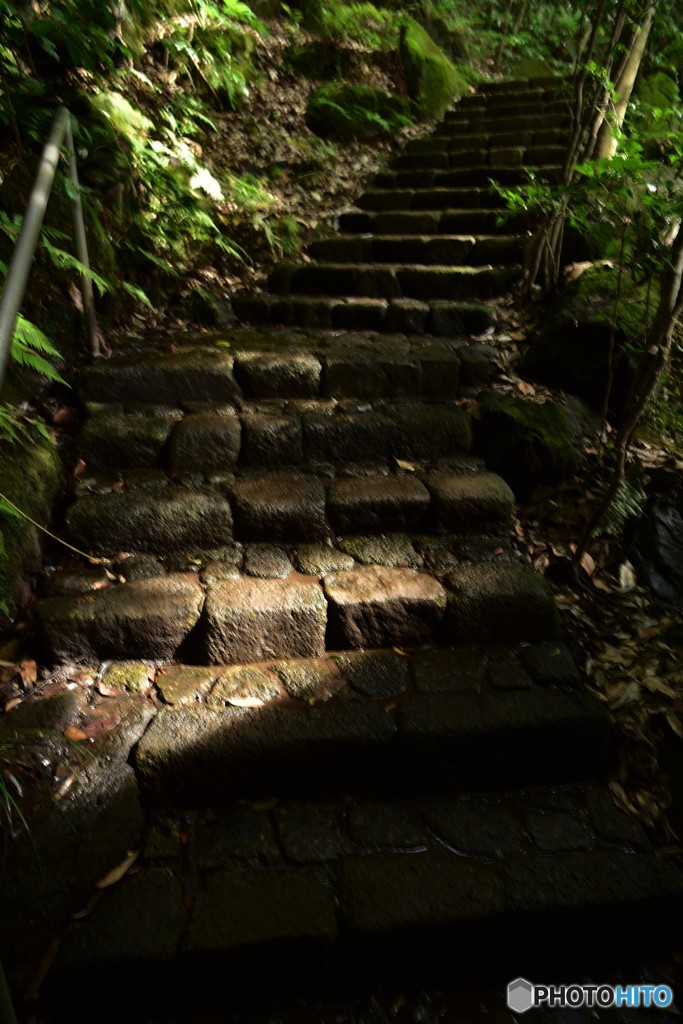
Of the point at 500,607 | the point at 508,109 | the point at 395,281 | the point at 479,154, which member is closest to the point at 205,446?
the point at 500,607

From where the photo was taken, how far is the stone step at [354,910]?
152 centimetres

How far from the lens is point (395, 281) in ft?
14.7

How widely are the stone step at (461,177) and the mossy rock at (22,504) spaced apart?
4.69m

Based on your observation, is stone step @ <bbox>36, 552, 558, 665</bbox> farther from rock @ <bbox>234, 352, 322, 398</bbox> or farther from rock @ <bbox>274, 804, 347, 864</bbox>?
rock @ <bbox>234, 352, 322, 398</bbox>

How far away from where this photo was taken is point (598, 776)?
2.10m

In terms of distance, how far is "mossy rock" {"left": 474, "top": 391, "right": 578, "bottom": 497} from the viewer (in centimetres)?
301

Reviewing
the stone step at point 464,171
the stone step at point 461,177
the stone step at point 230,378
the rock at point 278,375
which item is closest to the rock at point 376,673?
the stone step at point 230,378

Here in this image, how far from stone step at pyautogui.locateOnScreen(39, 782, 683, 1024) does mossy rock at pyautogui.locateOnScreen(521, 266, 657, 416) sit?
2.26 m

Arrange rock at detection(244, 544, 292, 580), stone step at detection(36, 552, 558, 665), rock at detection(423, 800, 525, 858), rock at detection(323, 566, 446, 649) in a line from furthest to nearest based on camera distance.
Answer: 1. rock at detection(244, 544, 292, 580)
2. rock at detection(323, 566, 446, 649)
3. stone step at detection(36, 552, 558, 665)
4. rock at detection(423, 800, 525, 858)

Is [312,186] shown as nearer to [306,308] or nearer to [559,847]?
[306,308]

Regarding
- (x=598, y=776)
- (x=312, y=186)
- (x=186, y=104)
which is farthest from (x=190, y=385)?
(x=312, y=186)

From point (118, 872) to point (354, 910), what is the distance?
66 centimetres

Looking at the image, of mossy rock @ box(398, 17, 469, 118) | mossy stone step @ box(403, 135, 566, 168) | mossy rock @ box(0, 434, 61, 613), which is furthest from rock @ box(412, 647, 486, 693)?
mossy rock @ box(398, 17, 469, 118)

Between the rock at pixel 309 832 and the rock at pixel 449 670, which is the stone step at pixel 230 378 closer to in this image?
the rock at pixel 449 670
